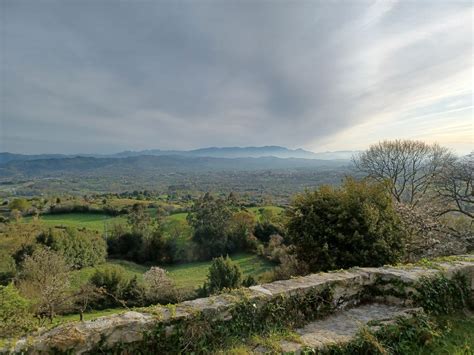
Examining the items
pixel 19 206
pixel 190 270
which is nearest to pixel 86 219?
pixel 19 206

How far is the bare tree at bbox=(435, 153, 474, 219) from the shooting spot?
11945 mm

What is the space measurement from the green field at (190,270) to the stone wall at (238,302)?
61.8 ft

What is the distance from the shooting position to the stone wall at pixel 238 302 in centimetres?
286

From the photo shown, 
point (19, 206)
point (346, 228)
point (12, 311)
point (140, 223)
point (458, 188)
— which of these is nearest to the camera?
point (346, 228)

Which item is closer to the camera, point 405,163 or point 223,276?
point 223,276

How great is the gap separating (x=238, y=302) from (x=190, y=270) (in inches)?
1097

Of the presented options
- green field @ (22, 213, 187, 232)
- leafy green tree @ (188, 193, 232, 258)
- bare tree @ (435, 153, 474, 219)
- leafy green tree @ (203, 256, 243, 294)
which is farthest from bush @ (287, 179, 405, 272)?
green field @ (22, 213, 187, 232)

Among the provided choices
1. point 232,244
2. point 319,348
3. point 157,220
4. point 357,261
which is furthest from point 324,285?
point 157,220

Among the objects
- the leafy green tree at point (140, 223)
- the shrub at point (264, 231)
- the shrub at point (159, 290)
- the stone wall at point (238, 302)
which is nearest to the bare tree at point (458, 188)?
the stone wall at point (238, 302)

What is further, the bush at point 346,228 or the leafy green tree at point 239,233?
the leafy green tree at point 239,233

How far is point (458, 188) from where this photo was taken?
12.5 metres

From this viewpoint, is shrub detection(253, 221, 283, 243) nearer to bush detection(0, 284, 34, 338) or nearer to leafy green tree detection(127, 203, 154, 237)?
leafy green tree detection(127, 203, 154, 237)

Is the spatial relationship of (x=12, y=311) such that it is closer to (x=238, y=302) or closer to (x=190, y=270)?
(x=238, y=302)

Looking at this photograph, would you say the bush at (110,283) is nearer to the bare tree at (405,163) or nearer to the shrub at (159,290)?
the shrub at (159,290)
